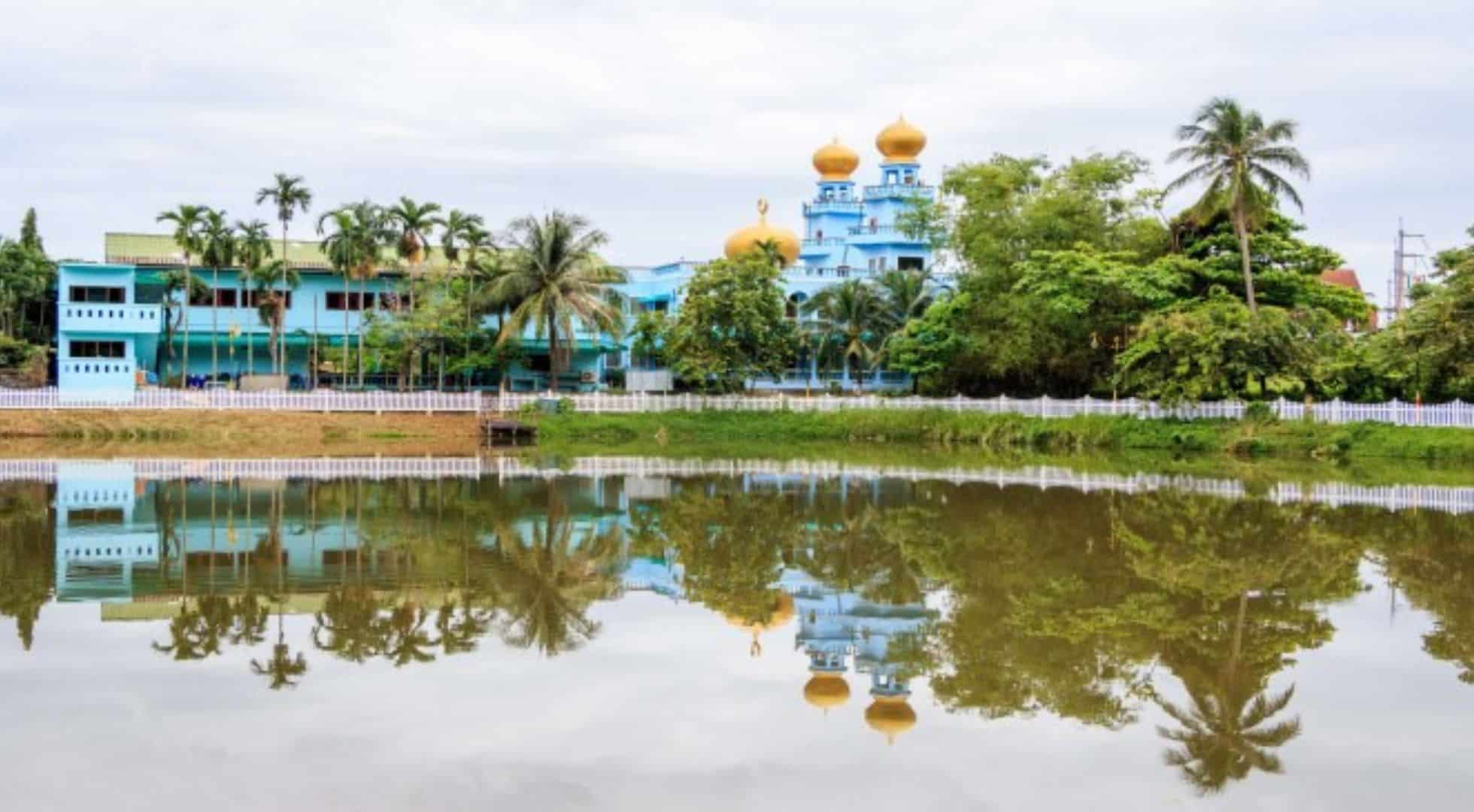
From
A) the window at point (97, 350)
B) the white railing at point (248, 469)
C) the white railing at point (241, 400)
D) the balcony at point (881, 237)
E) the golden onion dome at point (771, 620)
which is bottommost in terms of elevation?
the golden onion dome at point (771, 620)

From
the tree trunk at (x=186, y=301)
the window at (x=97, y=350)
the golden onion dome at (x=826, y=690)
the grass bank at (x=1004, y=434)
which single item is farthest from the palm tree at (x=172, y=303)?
the golden onion dome at (x=826, y=690)

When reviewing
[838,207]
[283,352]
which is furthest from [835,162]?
[283,352]

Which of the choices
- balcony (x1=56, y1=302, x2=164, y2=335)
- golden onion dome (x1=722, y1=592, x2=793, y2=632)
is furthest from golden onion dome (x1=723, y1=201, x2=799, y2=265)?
golden onion dome (x1=722, y1=592, x2=793, y2=632)

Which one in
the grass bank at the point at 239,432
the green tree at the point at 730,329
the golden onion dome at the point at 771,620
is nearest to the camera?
the golden onion dome at the point at 771,620

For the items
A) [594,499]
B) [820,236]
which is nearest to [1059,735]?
[594,499]

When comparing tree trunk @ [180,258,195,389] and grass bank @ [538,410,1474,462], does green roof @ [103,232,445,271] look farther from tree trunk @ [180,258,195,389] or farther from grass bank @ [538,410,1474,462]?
grass bank @ [538,410,1474,462]

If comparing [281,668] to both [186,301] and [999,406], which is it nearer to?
[999,406]

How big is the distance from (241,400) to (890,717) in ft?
119

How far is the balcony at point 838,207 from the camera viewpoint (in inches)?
2354

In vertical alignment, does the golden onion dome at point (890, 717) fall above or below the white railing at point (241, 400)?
below

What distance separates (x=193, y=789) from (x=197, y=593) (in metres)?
6.86

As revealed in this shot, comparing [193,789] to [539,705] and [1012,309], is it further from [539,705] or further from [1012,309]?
[1012,309]

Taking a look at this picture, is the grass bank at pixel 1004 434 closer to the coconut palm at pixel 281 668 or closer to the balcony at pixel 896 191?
the balcony at pixel 896 191

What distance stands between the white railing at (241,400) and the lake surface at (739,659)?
20604 mm
